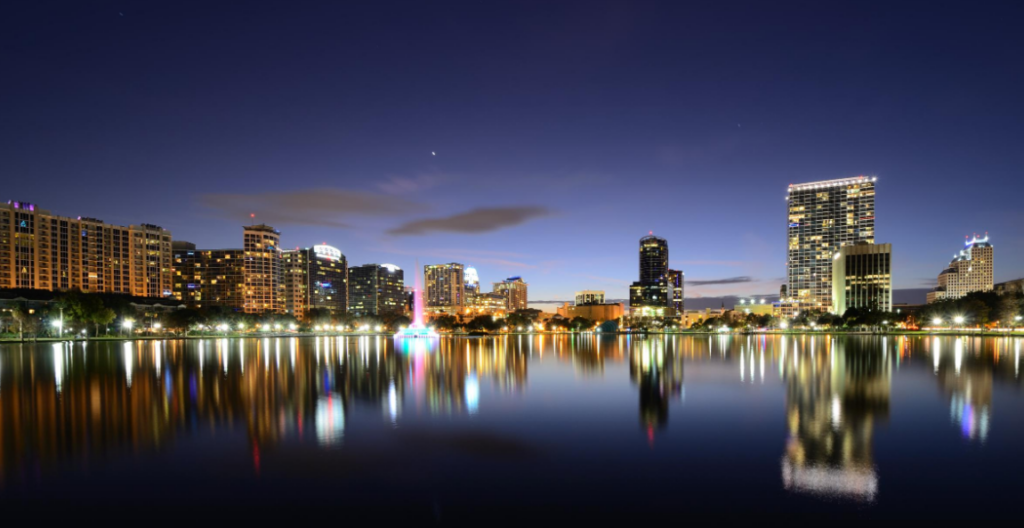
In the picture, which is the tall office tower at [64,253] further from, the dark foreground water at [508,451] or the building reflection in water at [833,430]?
the building reflection in water at [833,430]

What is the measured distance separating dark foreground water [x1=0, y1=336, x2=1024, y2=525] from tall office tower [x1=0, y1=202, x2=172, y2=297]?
174116 millimetres

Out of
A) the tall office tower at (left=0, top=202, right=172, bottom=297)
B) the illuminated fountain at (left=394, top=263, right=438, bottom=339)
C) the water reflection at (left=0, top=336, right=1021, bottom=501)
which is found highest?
the tall office tower at (left=0, top=202, right=172, bottom=297)

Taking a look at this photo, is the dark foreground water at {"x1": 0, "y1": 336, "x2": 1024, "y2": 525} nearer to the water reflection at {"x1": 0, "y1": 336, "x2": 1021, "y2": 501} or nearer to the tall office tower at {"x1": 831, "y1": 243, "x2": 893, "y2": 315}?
the water reflection at {"x1": 0, "y1": 336, "x2": 1021, "y2": 501}

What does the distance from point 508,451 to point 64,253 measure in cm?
21398

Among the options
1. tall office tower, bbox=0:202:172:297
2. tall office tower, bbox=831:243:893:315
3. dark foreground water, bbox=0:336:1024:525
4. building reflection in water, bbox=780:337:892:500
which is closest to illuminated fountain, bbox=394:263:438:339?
tall office tower, bbox=0:202:172:297

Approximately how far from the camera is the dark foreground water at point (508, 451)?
1273 centimetres

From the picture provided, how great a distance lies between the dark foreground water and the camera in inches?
501

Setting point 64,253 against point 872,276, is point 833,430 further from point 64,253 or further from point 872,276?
point 64,253

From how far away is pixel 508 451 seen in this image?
17.8 metres

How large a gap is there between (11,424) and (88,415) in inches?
97.4

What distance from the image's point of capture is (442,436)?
19781mm

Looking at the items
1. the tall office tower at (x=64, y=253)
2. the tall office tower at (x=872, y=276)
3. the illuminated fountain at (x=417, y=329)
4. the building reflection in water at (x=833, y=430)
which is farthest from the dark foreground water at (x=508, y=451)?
the tall office tower at (x=872, y=276)

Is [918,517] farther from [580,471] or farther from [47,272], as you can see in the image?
[47,272]

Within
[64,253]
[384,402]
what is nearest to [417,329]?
[64,253]
